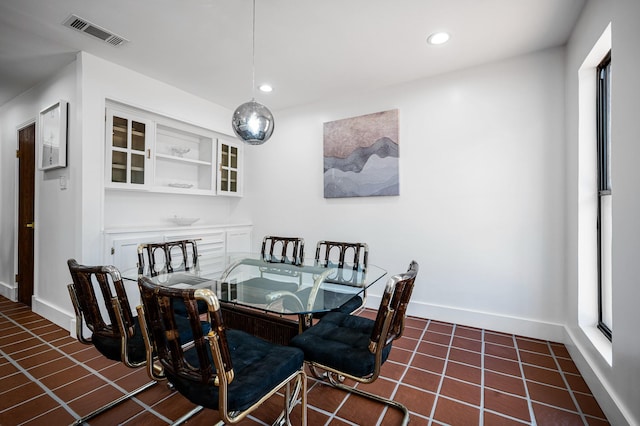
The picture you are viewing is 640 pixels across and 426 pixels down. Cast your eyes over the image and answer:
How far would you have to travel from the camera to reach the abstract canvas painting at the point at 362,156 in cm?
342

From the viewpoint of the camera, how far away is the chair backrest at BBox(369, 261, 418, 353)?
1.33 meters

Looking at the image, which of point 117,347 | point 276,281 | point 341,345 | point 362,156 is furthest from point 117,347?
point 362,156

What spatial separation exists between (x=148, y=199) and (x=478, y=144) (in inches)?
151

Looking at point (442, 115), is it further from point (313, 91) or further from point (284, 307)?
point (284, 307)

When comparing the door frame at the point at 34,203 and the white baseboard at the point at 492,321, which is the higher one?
the door frame at the point at 34,203

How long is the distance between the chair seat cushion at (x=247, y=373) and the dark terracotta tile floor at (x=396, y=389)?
0.50 metres

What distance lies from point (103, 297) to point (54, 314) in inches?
92.4

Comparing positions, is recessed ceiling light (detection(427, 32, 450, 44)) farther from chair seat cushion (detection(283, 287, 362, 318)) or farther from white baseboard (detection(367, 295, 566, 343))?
white baseboard (detection(367, 295, 566, 343))

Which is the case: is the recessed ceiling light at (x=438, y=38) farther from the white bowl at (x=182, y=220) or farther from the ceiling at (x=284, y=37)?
the white bowl at (x=182, y=220)

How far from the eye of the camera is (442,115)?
315cm

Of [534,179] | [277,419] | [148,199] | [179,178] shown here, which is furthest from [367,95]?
[277,419]

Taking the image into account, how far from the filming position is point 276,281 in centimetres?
223

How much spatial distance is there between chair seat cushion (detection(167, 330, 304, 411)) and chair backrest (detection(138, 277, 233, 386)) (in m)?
0.05

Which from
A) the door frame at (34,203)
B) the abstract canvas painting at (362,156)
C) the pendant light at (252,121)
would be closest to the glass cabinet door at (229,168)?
the abstract canvas painting at (362,156)
